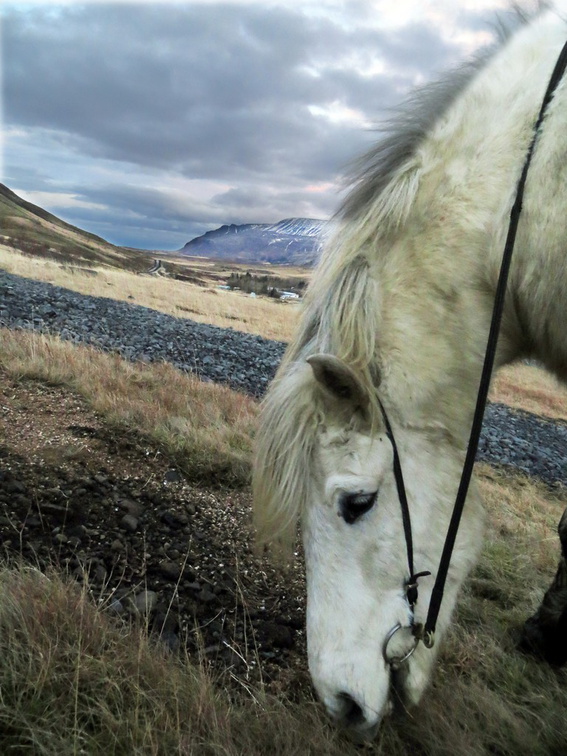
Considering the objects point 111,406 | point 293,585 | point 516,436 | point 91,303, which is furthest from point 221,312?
point 293,585

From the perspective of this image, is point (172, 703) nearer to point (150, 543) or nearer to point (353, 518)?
point (353, 518)

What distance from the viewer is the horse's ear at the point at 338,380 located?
180 centimetres

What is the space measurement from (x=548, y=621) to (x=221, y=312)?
21.4 meters

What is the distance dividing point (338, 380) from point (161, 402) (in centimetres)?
390

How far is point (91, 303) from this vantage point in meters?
14.6

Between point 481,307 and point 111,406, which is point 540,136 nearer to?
point 481,307

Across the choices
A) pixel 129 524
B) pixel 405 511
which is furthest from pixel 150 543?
pixel 405 511

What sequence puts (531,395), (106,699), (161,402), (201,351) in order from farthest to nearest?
(531,395), (201,351), (161,402), (106,699)

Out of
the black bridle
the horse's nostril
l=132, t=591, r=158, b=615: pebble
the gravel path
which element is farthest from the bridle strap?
the gravel path

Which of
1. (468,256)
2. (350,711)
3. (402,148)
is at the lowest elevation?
(350,711)

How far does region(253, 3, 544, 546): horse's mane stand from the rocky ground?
29.5 inches

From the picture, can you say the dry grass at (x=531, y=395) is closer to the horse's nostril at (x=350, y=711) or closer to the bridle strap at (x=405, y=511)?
the bridle strap at (x=405, y=511)

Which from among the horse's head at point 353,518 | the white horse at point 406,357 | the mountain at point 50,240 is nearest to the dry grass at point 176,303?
the white horse at point 406,357

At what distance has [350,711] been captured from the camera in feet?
6.28
